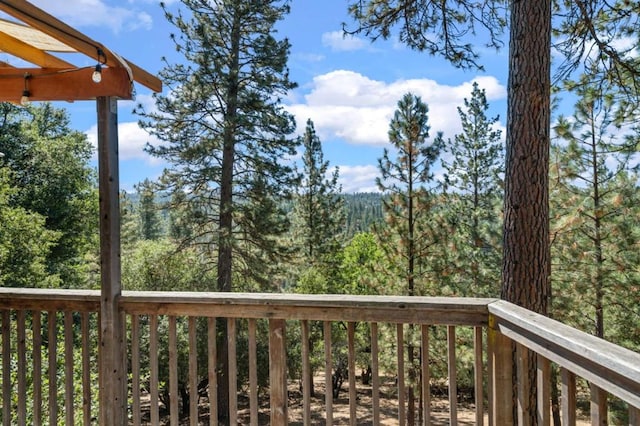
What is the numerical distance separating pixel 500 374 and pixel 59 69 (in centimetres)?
250

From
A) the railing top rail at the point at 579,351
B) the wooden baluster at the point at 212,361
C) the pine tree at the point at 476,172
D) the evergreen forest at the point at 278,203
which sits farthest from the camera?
the pine tree at the point at 476,172

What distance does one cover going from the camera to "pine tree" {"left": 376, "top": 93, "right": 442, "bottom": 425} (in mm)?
Result: 8867

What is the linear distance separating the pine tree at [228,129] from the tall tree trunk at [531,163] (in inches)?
293

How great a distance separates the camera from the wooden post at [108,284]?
205 cm

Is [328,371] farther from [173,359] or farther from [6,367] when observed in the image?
[6,367]

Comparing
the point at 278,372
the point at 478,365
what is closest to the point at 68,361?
the point at 278,372

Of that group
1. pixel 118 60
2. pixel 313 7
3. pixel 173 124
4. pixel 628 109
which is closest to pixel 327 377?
pixel 118 60

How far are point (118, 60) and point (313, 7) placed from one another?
21.2 feet

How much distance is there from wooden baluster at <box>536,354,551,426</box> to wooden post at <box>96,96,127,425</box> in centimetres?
186

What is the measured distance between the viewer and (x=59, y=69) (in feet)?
6.98

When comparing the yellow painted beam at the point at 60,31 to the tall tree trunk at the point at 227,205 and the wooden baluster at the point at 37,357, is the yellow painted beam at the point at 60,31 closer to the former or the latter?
the wooden baluster at the point at 37,357

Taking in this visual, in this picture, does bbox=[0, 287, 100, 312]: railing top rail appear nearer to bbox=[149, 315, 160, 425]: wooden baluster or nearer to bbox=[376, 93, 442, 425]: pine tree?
bbox=[149, 315, 160, 425]: wooden baluster

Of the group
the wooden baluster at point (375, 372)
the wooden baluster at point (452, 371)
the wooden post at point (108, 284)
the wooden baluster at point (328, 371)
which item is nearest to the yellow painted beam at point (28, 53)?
the wooden post at point (108, 284)

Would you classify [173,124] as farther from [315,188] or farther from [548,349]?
[548,349]
